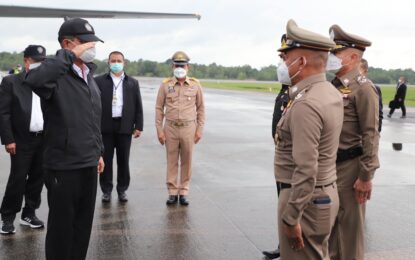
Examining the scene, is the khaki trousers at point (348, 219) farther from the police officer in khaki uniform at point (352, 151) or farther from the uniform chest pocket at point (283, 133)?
the uniform chest pocket at point (283, 133)

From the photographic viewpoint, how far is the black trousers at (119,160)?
249 inches

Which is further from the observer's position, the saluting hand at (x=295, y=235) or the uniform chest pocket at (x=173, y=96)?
the uniform chest pocket at (x=173, y=96)

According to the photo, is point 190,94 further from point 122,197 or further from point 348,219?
point 348,219

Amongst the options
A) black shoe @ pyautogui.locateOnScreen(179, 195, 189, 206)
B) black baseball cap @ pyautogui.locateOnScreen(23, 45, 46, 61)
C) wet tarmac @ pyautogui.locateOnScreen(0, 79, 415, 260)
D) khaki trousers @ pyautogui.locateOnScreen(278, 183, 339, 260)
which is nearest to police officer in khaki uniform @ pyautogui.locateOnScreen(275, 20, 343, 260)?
khaki trousers @ pyautogui.locateOnScreen(278, 183, 339, 260)

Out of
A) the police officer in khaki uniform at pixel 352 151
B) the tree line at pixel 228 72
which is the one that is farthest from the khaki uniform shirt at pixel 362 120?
the tree line at pixel 228 72

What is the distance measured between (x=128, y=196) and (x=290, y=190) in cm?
417

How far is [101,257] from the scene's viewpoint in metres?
4.35

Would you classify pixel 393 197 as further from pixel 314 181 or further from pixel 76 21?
pixel 76 21

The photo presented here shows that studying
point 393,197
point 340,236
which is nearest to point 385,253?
point 340,236

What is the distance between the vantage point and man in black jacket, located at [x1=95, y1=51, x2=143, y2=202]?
6.29m

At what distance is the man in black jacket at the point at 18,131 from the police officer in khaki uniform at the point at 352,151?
10.1ft

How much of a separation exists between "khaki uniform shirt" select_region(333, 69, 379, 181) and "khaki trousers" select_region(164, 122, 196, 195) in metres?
2.94

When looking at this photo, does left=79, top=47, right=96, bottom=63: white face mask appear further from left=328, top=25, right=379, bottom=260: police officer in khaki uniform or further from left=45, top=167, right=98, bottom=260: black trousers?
left=328, top=25, right=379, bottom=260: police officer in khaki uniform

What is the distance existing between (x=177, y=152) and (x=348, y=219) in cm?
313
